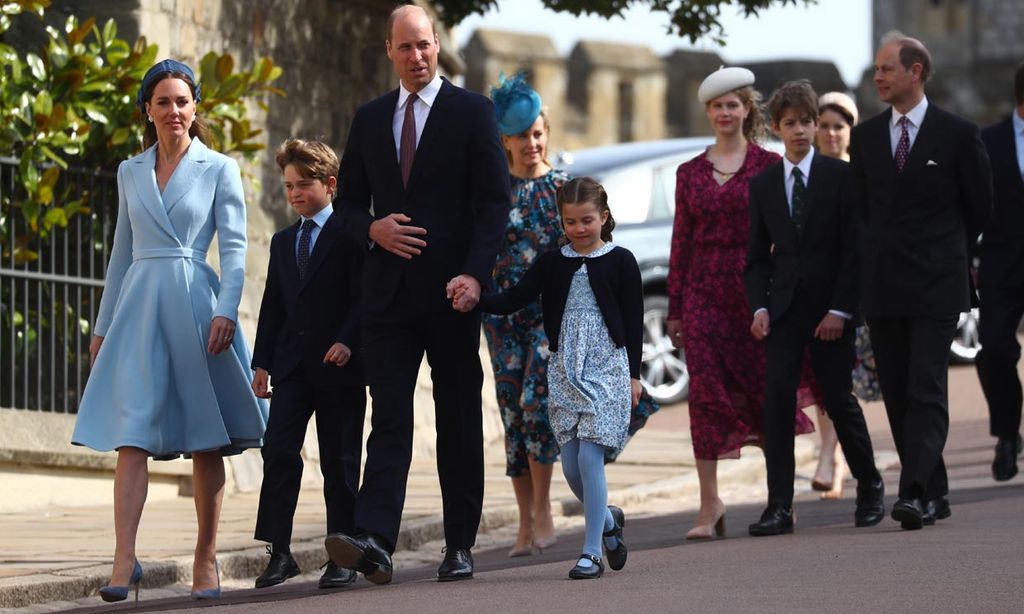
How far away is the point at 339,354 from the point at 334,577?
0.78 metres

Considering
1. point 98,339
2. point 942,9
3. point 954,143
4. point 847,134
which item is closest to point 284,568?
point 98,339

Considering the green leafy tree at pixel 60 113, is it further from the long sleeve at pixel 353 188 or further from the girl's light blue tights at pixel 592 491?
the girl's light blue tights at pixel 592 491

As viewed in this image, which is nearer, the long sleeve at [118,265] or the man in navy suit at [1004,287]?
the long sleeve at [118,265]

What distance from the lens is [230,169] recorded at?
24.9 ft

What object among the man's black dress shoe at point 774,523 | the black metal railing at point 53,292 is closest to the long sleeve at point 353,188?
the man's black dress shoe at point 774,523

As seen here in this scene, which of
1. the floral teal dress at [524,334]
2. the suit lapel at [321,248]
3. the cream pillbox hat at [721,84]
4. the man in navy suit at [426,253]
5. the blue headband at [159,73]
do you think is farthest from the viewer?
the cream pillbox hat at [721,84]

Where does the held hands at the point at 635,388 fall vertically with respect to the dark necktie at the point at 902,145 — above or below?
below

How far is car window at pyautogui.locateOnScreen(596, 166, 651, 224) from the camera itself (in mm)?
15320

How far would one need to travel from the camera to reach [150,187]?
744 cm

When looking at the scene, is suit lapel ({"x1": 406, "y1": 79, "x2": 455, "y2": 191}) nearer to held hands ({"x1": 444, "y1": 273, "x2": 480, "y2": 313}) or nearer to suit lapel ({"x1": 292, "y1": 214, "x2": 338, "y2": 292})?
held hands ({"x1": 444, "y1": 273, "x2": 480, "y2": 313})

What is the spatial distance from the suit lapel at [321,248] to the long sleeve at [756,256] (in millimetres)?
1834

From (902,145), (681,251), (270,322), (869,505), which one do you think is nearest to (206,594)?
(270,322)

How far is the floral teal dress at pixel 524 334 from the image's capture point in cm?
860

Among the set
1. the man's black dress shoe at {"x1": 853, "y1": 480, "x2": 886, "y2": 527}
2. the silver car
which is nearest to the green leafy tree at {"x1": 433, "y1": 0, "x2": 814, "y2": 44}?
the silver car
